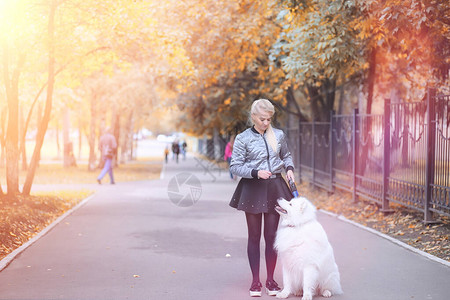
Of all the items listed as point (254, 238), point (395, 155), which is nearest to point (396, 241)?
point (395, 155)

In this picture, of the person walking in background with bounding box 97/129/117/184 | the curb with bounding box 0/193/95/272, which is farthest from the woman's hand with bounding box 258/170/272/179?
the person walking in background with bounding box 97/129/117/184

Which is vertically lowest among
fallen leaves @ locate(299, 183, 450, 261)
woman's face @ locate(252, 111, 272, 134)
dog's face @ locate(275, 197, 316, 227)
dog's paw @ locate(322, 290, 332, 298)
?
fallen leaves @ locate(299, 183, 450, 261)

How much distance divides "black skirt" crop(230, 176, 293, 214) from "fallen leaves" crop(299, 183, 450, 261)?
10.4ft

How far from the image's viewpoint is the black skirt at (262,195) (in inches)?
257

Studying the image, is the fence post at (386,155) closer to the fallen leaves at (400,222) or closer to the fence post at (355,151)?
the fallen leaves at (400,222)

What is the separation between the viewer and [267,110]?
639 centimetres

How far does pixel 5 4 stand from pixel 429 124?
8229 mm

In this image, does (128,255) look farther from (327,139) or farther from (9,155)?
(327,139)

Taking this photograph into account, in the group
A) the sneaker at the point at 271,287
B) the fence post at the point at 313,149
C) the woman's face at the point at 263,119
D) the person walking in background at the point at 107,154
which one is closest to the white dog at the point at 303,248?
the sneaker at the point at 271,287

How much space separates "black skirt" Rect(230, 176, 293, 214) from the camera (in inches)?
257

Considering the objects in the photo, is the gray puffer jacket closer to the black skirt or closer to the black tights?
the black skirt

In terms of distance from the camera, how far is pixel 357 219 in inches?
523

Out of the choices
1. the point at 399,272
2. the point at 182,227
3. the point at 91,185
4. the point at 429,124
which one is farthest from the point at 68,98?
the point at 399,272

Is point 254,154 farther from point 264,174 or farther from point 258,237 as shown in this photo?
point 258,237
